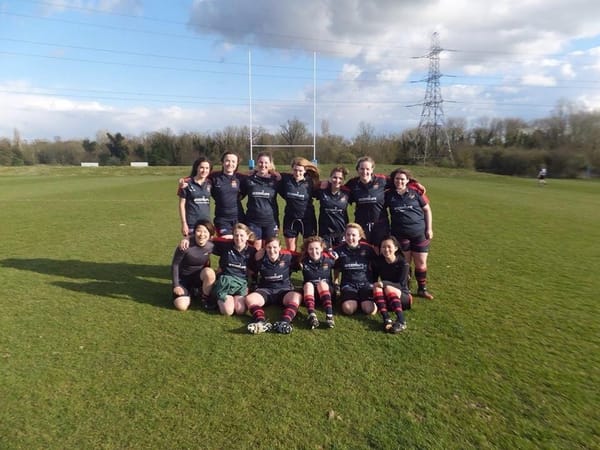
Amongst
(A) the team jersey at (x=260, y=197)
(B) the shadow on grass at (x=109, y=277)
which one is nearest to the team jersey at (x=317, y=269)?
(A) the team jersey at (x=260, y=197)

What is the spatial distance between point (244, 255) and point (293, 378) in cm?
208

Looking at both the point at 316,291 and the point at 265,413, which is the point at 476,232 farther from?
the point at 265,413

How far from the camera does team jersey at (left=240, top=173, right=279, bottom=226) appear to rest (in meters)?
5.49

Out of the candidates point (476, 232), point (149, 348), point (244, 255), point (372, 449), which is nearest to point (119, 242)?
point (244, 255)

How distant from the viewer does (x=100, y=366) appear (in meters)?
3.55

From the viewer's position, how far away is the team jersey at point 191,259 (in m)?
5.14

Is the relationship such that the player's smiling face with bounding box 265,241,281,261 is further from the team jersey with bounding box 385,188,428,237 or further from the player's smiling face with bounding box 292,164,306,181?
the team jersey with bounding box 385,188,428,237

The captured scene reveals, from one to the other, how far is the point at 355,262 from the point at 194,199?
90.9 inches

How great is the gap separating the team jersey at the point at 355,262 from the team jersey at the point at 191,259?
1.70 meters

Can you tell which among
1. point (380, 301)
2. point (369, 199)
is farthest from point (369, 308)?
point (369, 199)

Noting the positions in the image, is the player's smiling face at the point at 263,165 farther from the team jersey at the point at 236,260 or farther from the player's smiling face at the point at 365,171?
the player's smiling face at the point at 365,171

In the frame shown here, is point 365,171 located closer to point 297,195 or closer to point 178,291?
point 297,195

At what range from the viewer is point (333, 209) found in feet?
17.8

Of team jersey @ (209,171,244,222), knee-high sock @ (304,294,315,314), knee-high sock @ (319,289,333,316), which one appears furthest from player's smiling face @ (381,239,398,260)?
team jersey @ (209,171,244,222)
